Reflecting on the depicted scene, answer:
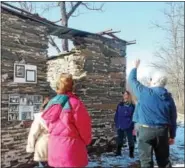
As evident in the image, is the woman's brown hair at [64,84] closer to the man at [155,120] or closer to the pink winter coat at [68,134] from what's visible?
the pink winter coat at [68,134]

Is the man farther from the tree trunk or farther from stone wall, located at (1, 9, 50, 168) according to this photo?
the tree trunk

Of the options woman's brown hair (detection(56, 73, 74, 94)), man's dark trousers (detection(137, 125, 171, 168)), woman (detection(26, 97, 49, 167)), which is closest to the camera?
woman's brown hair (detection(56, 73, 74, 94))

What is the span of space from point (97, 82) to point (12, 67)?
308cm

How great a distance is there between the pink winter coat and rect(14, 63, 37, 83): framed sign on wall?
338 cm

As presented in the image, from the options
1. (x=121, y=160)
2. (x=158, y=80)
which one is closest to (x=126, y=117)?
(x=121, y=160)

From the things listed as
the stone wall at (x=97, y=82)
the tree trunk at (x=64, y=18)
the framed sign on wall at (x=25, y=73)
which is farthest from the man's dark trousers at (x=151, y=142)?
the tree trunk at (x=64, y=18)

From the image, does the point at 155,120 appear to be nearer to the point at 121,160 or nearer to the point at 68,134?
the point at 68,134

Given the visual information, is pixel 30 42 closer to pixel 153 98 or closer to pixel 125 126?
pixel 125 126

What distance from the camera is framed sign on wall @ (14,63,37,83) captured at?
25.7ft

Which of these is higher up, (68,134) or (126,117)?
(68,134)

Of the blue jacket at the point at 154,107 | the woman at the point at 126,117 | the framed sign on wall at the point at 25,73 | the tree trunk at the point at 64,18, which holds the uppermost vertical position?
the tree trunk at the point at 64,18

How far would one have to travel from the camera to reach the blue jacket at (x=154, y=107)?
505cm

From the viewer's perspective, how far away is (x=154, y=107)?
507 cm

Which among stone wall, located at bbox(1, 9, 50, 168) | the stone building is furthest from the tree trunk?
stone wall, located at bbox(1, 9, 50, 168)
